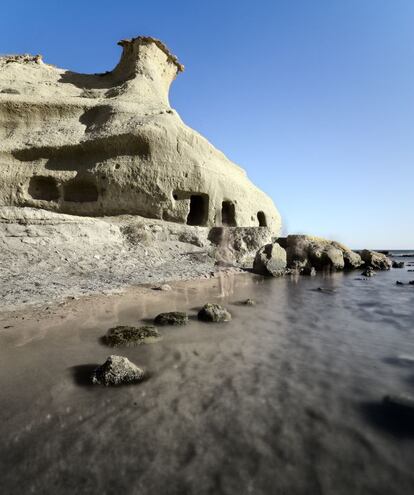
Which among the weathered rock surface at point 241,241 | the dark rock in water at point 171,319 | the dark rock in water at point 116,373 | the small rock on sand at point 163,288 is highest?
the weathered rock surface at point 241,241

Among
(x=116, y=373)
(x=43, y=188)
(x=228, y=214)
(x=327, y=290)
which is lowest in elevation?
(x=116, y=373)

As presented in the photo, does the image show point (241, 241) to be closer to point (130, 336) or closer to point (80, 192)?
point (80, 192)

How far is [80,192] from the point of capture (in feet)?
61.1

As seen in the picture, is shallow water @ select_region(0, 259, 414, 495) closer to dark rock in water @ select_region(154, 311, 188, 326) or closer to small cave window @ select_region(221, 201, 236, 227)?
dark rock in water @ select_region(154, 311, 188, 326)

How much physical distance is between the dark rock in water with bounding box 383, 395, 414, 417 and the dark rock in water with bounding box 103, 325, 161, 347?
313 cm

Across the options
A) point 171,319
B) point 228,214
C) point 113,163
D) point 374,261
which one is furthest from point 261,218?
point 171,319

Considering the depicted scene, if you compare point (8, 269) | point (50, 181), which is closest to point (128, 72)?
point (50, 181)

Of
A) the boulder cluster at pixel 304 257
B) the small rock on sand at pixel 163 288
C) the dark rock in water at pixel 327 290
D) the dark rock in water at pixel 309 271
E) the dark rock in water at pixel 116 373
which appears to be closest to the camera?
the dark rock in water at pixel 116 373

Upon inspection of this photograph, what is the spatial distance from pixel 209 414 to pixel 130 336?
7.30 feet

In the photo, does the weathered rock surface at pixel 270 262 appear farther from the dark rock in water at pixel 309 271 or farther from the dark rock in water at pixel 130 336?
the dark rock in water at pixel 130 336

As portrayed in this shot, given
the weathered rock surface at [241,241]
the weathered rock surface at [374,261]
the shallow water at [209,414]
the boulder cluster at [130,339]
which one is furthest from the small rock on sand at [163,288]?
the weathered rock surface at [374,261]

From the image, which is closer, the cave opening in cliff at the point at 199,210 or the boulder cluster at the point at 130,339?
the boulder cluster at the point at 130,339

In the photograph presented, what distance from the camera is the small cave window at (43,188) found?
18.2 m

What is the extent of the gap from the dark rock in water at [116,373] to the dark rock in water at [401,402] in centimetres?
262
